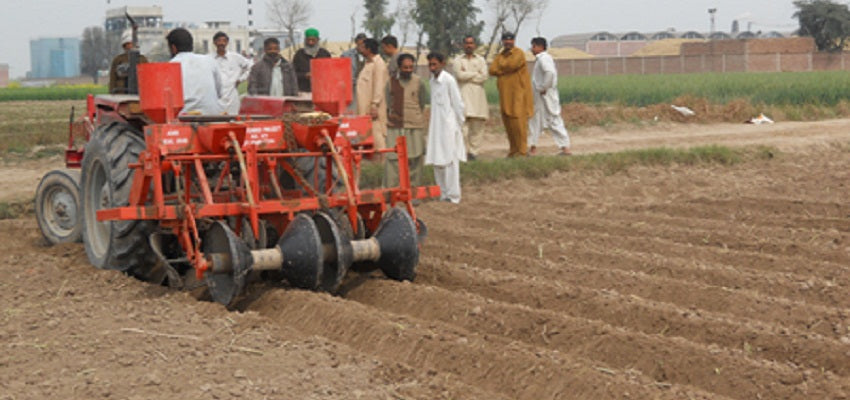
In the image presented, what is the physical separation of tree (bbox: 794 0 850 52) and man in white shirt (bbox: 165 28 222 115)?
173 ft

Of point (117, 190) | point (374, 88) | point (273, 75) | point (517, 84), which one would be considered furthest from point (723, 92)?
point (117, 190)

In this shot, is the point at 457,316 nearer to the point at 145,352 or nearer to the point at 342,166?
the point at 342,166

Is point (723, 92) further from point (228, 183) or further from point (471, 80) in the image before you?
point (228, 183)

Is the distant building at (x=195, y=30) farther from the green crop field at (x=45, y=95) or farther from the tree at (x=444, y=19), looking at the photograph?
the tree at (x=444, y=19)

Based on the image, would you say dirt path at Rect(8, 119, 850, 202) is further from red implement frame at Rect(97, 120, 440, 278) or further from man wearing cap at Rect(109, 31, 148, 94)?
red implement frame at Rect(97, 120, 440, 278)

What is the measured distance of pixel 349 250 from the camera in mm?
6691

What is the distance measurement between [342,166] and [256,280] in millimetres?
996

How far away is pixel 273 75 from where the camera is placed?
10.8m

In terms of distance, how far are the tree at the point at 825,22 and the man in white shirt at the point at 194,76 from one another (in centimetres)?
5265

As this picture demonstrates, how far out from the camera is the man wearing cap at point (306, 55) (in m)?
11.6

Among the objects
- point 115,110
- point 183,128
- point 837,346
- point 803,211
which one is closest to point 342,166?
point 183,128

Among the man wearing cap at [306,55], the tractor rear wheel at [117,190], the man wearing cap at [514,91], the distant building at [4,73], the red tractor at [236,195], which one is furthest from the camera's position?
the distant building at [4,73]

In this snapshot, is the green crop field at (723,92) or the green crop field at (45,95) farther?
the green crop field at (45,95)

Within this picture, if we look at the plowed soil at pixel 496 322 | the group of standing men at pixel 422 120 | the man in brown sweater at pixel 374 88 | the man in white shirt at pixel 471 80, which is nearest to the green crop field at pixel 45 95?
the man in white shirt at pixel 471 80
